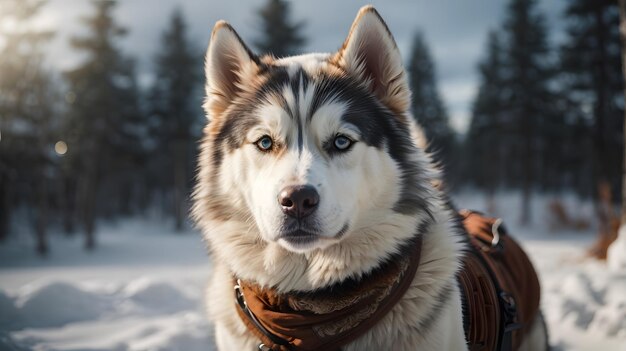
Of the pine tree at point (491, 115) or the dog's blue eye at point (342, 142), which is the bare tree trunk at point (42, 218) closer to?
the dog's blue eye at point (342, 142)

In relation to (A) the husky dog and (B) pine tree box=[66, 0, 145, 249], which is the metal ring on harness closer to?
(A) the husky dog

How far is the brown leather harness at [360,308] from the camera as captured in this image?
81.6 inches

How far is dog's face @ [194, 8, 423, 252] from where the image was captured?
204 cm

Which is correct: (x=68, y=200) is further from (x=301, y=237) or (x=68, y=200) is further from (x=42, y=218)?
(x=301, y=237)

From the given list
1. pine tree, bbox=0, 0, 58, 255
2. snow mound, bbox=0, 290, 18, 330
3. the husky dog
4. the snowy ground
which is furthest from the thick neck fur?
pine tree, bbox=0, 0, 58, 255

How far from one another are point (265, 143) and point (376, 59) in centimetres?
94

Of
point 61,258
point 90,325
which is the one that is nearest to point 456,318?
point 90,325

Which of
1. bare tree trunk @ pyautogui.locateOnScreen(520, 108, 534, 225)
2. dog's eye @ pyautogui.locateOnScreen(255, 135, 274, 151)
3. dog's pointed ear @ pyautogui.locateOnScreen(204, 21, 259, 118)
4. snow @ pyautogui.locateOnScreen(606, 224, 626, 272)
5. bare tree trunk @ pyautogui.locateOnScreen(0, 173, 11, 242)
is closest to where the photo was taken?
dog's eye @ pyautogui.locateOnScreen(255, 135, 274, 151)

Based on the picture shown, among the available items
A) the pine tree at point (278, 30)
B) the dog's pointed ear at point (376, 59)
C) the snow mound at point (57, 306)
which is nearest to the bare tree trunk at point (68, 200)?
the pine tree at point (278, 30)

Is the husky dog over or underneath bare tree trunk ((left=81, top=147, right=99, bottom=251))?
underneath

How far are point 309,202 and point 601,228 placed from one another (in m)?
8.85

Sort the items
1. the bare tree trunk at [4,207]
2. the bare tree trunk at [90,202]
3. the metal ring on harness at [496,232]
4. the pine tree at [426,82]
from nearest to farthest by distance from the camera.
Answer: the metal ring on harness at [496,232], the bare tree trunk at [4,207], the bare tree trunk at [90,202], the pine tree at [426,82]

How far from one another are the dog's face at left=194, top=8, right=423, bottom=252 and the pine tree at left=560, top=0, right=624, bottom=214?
2246cm

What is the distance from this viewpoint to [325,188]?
2008 mm
